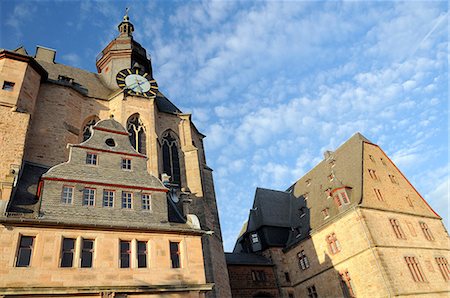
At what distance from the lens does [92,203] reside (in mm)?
14125

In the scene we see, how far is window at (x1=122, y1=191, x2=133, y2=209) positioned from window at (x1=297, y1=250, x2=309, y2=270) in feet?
59.6

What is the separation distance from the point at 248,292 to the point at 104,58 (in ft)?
80.4

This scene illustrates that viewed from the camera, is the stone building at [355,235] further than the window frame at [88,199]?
Yes

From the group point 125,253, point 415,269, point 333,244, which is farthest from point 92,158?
point 415,269

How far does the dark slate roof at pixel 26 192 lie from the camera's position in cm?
1303

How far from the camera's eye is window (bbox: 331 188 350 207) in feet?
83.8

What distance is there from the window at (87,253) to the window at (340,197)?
18.5m

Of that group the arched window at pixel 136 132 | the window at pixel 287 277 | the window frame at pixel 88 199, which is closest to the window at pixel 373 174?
the window at pixel 287 277

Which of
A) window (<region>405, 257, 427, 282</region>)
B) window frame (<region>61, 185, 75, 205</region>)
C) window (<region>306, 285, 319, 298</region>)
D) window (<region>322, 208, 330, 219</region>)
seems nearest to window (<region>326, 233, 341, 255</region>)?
window (<region>322, 208, 330, 219</region>)

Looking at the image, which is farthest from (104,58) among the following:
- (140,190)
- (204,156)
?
(140,190)

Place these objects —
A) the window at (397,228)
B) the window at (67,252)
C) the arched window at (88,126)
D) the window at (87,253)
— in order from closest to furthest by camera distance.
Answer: the window at (67,252) → the window at (87,253) → the arched window at (88,126) → the window at (397,228)

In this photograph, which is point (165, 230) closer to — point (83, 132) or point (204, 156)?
point (83, 132)

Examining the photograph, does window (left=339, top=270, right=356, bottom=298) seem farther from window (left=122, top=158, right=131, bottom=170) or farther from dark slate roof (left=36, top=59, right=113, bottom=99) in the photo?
dark slate roof (left=36, top=59, right=113, bottom=99)

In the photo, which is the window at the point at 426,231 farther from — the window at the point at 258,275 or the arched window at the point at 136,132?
the arched window at the point at 136,132
